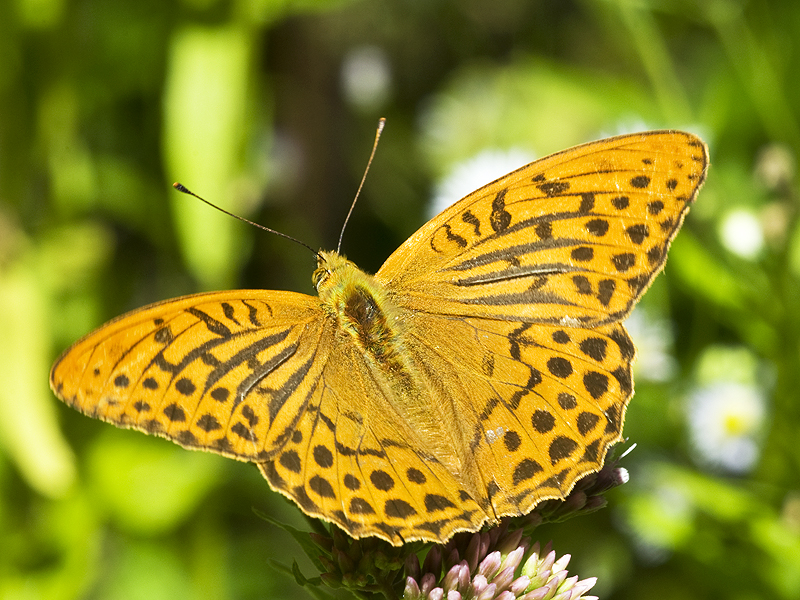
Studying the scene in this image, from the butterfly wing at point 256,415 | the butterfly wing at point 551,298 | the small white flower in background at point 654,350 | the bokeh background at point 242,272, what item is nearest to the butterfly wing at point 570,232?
the butterfly wing at point 551,298

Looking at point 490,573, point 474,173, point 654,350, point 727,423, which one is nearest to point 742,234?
point 654,350

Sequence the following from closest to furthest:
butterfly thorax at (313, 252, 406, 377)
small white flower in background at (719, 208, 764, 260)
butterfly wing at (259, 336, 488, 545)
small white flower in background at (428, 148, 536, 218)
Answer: butterfly wing at (259, 336, 488, 545)
butterfly thorax at (313, 252, 406, 377)
small white flower in background at (719, 208, 764, 260)
small white flower in background at (428, 148, 536, 218)

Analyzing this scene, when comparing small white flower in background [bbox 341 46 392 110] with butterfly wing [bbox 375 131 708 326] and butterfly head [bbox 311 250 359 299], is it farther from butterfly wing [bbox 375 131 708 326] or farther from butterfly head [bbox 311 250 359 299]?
butterfly wing [bbox 375 131 708 326]

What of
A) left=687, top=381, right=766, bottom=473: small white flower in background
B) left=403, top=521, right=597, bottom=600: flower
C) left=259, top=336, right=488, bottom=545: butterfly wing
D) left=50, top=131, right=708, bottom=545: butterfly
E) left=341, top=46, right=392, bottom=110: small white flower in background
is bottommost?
left=687, top=381, right=766, bottom=473: small white flower in background

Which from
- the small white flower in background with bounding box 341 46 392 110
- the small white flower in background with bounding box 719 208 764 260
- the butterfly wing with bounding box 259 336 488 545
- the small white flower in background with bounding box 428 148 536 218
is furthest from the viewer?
the small white flower in background with bounding box 341 46 392 110

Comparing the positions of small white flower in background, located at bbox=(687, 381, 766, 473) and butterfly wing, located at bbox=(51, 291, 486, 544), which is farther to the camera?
small white flower in background, located at bbox=(687, 381, 766, 473)

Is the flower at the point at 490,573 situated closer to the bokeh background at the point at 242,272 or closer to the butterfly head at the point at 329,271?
the butterfly head at the point at 329,271

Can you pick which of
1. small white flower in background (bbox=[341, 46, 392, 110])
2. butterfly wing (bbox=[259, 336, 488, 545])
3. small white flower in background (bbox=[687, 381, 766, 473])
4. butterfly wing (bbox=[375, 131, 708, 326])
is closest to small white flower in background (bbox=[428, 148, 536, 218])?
small white flower in background (bbox=[341, 46, 392, 110])

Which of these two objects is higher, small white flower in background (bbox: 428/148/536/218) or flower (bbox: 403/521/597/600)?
small white flower in background (bbox: 428/148/536/218)
